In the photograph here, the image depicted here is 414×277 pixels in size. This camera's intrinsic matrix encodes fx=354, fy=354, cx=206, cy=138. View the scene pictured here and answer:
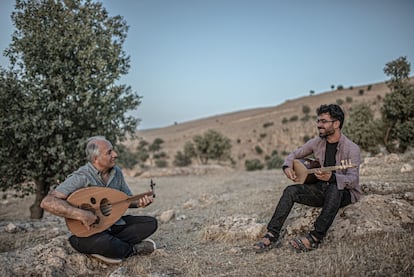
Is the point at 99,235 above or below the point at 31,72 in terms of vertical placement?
below

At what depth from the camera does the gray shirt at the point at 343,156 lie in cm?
469

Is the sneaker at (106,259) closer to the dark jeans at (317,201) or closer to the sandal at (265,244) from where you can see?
the sandal at (265,244)

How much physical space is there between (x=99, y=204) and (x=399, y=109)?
19.9 metres

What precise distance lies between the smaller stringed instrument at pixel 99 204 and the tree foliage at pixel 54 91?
4.14 metres

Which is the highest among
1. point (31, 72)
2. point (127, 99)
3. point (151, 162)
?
point (31, 72)

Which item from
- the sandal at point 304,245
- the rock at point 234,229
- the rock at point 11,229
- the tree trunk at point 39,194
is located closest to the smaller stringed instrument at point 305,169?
the sandal at point 304,245

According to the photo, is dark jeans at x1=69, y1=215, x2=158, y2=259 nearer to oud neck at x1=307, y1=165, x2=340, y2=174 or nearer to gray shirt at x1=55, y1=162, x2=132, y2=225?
gray shirt at x1=55, y1=162, x2=132, y2=225

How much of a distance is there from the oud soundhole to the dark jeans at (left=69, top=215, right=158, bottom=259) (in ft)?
0.80

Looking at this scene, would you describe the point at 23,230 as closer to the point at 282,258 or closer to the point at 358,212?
the point at 282,258

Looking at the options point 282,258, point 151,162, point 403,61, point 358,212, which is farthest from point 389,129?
point 151,162

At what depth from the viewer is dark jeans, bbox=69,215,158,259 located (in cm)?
430

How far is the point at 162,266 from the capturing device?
14.6 feet

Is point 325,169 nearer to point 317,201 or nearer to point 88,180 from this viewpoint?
point 317,201

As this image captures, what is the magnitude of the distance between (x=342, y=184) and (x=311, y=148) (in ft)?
2.67
